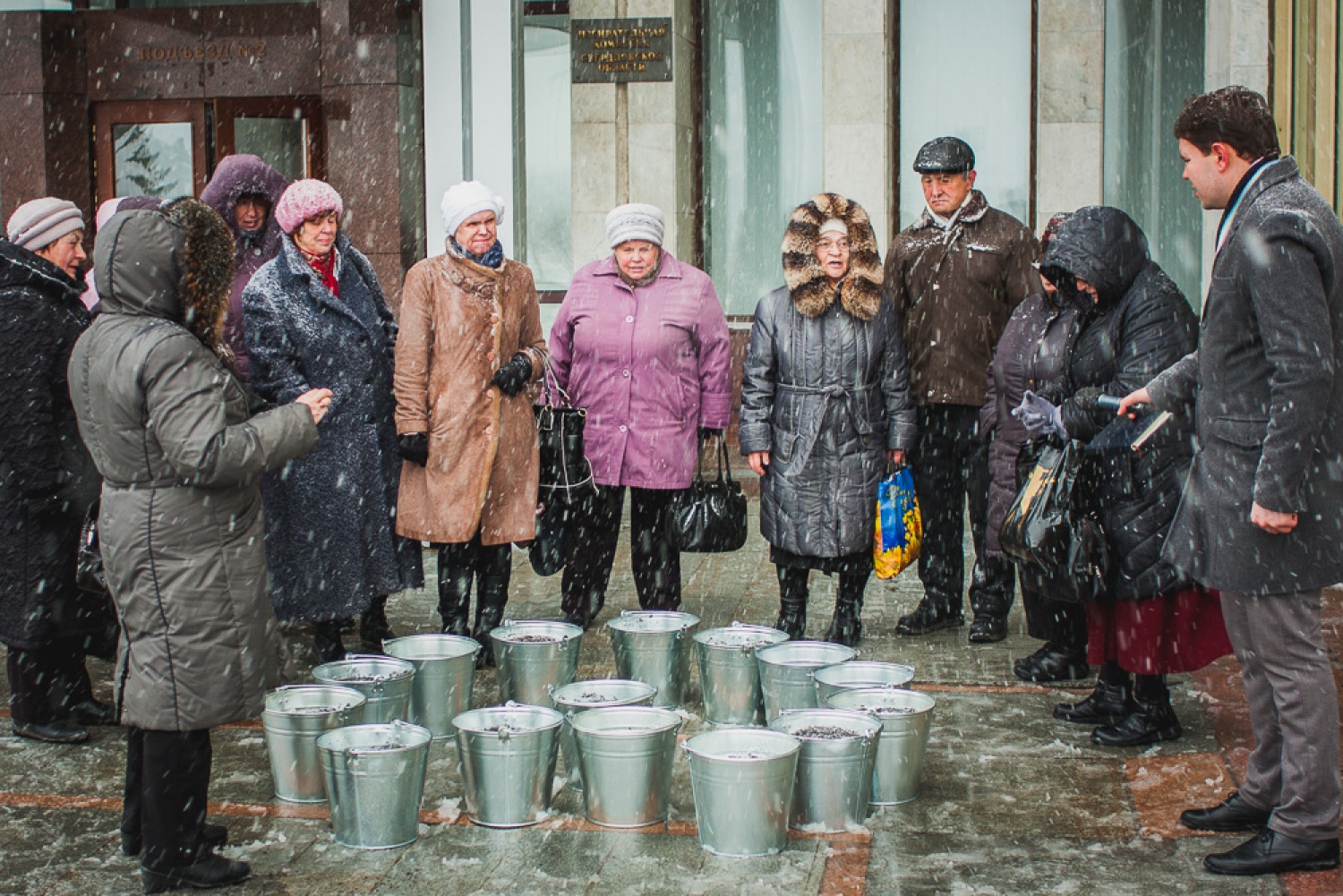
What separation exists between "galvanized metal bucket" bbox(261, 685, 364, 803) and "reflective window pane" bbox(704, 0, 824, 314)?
823cm

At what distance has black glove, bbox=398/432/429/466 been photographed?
265 inches

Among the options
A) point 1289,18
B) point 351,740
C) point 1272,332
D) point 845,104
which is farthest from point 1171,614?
point 845,104

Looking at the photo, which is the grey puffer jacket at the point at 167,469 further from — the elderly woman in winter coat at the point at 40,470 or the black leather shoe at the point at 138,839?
the elderly woman in winter coat at the point at 40,470

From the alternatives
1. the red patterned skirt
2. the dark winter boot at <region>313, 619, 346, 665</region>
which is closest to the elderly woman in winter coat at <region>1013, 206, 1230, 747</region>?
the red patterned skirt

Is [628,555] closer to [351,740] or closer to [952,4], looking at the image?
[351,740]

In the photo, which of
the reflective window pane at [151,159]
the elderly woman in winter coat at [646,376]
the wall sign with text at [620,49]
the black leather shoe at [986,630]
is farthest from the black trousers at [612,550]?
the reflective window pane at [151,159]

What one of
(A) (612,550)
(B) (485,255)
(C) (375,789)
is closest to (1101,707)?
(A) (612,550)

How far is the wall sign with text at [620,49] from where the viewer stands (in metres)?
12.0

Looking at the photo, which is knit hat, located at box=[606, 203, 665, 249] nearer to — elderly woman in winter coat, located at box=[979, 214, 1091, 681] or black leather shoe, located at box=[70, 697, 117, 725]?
elderly woman in winter coat, located at box=[979, 214, 1091, 681]

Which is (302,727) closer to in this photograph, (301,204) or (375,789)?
(375,789)

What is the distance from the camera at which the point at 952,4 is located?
12.5m

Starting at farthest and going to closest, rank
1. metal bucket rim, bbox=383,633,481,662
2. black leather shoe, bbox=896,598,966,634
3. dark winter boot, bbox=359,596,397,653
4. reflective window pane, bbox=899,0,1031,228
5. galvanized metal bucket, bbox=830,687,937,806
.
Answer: reflective window pane, bbox=899,0,1031,228 → black leather shoe, bbox=896,598,966,634 → dark winter boot, bbox=359,596,397,653 → metal bucket rim, bbox=383,633,481,662 → galvanized metal bucket, bbox=830,687,937,806

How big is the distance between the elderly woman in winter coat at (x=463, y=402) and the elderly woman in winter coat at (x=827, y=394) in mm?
1079

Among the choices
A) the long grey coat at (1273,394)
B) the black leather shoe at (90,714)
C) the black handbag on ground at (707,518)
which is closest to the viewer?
the long grey coat at (1273,394)
